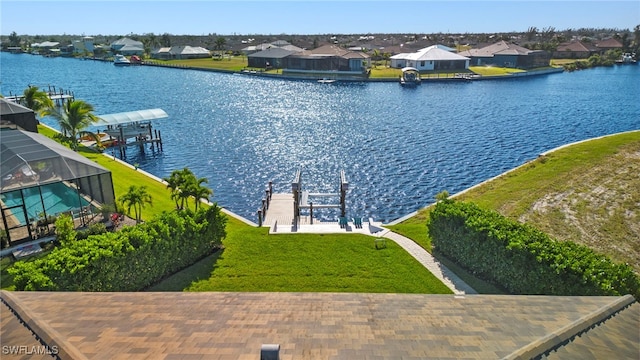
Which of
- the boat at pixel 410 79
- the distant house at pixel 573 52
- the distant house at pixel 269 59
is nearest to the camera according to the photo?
the boat at pixel 410 79

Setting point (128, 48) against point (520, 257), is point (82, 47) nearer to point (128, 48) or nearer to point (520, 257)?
point (128, 48)

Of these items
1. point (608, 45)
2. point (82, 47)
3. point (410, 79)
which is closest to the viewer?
point (410, 79)

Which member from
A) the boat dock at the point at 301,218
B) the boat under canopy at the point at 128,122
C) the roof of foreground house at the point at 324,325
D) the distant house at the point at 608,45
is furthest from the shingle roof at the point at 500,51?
the roof of foreground house at the point at 324,325

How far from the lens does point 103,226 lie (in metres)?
20.4

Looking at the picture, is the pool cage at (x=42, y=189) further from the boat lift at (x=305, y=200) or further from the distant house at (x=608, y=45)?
the distant house at (x=608, y=45)

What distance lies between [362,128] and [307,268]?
36829mm

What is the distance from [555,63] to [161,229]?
13782 cm

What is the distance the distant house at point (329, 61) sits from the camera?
330ft

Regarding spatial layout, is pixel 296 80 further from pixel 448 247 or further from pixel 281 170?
pixel 448 247

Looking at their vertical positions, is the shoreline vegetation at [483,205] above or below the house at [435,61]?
below

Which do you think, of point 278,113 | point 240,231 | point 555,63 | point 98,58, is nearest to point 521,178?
point 240,231

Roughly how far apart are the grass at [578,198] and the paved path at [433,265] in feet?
2.14

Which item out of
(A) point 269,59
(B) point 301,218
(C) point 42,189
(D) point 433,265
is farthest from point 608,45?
(C) point 42,189

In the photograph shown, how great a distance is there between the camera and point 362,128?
176ft
